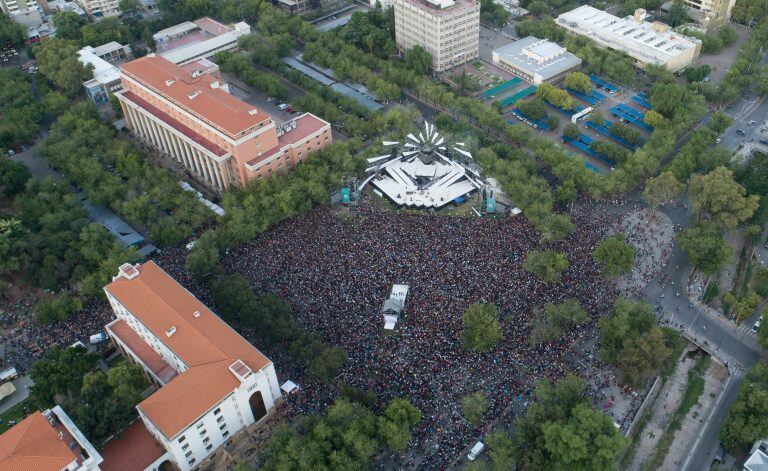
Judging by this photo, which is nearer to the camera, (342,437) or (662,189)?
(342,437)

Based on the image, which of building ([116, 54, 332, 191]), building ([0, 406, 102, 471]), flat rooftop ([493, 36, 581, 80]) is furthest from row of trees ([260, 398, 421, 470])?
flat rooftop ([493, 36, 581, 80])

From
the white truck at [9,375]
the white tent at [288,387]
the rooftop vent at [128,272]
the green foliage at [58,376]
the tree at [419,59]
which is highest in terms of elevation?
the rooftop vent at [128,272]

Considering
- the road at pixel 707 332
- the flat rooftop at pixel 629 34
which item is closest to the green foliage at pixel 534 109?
the flat rooftop at pixel 629 34

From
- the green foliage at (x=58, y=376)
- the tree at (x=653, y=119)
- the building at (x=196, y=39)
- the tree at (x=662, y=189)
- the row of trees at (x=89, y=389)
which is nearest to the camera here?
the row of trees at (x=89, y=389)

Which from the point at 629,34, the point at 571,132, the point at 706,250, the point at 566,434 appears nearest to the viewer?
the point at 566,434

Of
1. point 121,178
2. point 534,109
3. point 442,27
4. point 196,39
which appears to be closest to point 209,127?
point 121,178

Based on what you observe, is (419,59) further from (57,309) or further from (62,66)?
(57,309)

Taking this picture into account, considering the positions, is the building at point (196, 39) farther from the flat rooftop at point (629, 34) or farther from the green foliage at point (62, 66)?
the flat rooftop at point (629, 34)

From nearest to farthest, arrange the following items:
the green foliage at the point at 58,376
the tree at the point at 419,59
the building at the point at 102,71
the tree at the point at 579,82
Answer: the green foliage at the point at 58,376 < the tree at the point at 579,82 < the building at the point at 102,71 < the tree at the point at 419,59
